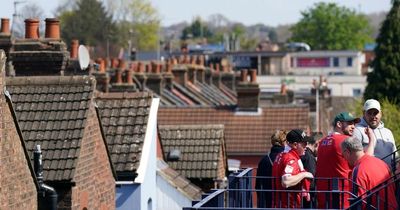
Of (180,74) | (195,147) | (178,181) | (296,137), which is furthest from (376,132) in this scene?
(180,74)

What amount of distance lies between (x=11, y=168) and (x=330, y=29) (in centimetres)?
14619

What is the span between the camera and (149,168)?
26.4 meters

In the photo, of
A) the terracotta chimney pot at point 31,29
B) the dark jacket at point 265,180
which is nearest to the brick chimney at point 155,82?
the terracotta chimney pot at point 31,29

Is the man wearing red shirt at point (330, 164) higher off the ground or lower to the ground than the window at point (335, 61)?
lower

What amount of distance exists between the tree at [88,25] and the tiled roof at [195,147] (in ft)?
209

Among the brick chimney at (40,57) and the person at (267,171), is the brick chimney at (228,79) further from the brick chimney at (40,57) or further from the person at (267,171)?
the person at (267,171)

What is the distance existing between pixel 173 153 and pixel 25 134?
10902mm

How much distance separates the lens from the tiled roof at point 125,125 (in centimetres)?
2456

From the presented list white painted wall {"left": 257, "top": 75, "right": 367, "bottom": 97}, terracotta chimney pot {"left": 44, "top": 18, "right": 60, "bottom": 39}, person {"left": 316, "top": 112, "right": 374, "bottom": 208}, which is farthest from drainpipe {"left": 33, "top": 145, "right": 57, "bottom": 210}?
white painted wall {"left": 257, "top": 75, "right": 367, "bottom": 97}

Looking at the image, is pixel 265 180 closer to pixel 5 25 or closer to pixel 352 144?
pixel 352 144

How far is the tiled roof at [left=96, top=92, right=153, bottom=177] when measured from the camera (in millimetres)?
24562

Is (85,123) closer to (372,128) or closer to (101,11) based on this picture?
(372,128)

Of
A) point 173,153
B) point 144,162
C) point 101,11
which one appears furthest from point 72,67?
point 101,11

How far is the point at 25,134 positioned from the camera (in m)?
20.5
